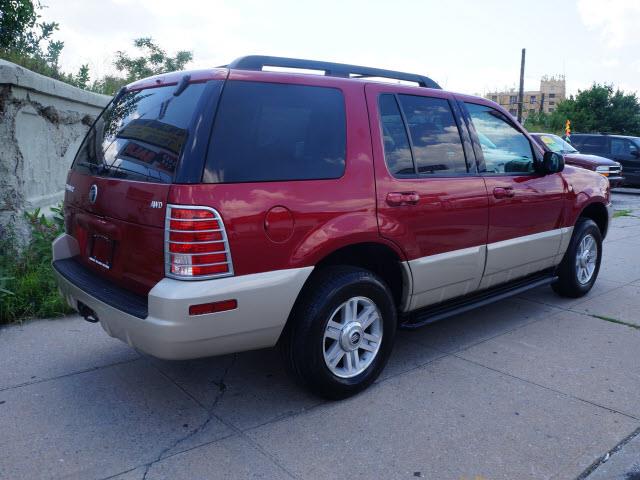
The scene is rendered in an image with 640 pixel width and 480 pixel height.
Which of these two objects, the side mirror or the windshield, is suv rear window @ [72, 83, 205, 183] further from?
the windshield

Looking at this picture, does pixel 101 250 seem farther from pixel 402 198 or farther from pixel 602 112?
pixel 602 112

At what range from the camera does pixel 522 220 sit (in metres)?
4.64

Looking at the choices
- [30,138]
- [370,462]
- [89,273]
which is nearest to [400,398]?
[370,462]

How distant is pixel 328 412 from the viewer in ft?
11.1

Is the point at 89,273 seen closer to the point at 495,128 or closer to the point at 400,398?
the point at 400,398

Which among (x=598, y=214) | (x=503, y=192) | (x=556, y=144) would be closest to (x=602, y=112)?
(x=556, y=144)

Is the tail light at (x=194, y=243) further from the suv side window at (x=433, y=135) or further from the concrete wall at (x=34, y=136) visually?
the concrete wall at (x=34, y=136)

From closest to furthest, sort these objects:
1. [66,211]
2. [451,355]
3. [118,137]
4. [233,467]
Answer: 1. [233,467]
2. [118,137]
3. [66,211]
4. [451,355]

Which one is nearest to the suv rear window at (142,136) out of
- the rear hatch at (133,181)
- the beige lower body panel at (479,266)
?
the rear hatch at (133,181)

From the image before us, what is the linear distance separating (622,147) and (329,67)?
16769 millimetres

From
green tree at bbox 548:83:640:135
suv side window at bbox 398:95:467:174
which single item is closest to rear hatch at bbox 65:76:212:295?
suv side window at bbox 398:95:467:174

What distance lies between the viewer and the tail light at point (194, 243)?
282cm

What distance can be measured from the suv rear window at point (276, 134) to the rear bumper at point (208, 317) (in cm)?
52

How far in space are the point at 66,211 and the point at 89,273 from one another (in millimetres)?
559
